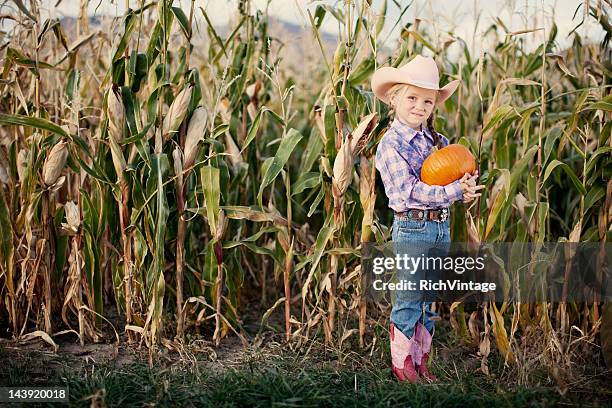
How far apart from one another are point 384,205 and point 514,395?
1.97 metres

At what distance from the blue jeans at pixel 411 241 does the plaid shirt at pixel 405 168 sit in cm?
9

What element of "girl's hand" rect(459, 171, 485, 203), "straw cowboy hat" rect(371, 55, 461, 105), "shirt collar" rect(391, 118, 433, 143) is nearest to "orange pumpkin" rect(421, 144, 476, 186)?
"girl's hand" rect(459, 171, 485, 203)

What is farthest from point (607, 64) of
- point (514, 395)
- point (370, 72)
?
point (514, 395)

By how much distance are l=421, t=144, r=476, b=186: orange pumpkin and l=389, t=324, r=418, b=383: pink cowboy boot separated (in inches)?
28.1

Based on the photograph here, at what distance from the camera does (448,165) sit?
2584mm

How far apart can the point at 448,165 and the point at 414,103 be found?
34cm

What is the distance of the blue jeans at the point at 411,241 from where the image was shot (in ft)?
9.20

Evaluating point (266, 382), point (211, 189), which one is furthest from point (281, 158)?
point (266, 382)

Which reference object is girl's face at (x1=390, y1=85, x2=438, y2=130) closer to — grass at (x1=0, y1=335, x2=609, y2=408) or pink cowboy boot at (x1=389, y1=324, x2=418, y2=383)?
pink cowboy boot at (x1=389, y1=324, x2=418, y2=383)

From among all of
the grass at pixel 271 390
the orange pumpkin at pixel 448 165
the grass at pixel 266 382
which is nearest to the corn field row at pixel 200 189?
the grass at pixel 266 382

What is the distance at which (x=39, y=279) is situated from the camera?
3512mm

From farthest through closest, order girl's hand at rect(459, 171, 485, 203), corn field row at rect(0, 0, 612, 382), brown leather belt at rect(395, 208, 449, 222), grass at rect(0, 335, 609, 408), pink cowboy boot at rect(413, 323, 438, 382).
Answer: corn field row at rect(0, 0, 612, 382)
pink cowboy boot at rect(413, 323, 438, 382)
brown leather belt at rect(395, 208, 449, 222)
grass at rect(0, 335, 609, 408)
girl's hand at rect(459, 171, 485, 203)

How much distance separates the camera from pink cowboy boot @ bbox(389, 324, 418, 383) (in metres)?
2.87

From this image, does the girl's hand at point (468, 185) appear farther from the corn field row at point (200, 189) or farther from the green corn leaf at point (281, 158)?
the green corn leaf at point (281, 158)
